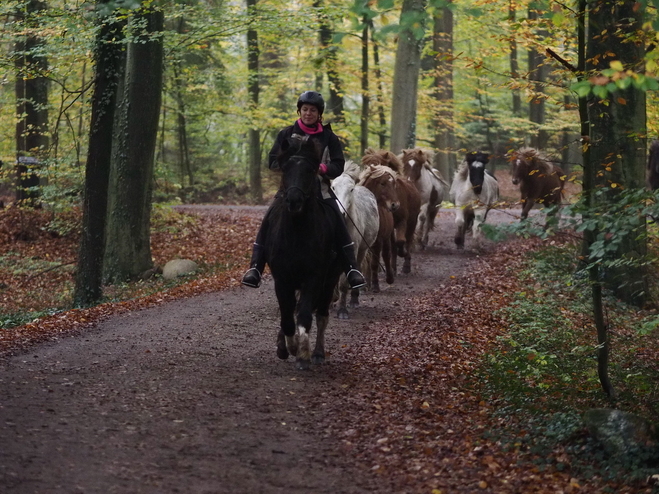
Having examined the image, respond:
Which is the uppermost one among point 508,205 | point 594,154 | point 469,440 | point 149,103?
point 149,103

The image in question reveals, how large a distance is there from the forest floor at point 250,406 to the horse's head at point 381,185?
6.31ft

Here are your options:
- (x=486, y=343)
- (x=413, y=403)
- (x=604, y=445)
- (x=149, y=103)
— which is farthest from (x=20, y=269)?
(x=604, y=445)

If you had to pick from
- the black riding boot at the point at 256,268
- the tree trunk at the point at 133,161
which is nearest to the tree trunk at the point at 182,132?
the tree trunk at the point at 133,161

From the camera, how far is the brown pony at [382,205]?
13.3 meters

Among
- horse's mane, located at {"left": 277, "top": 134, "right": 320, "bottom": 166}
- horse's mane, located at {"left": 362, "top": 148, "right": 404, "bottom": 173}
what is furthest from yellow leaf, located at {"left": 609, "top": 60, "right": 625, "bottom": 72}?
horse's mane, located at {"left": 362, "top": 148, "right": 404, "bottom": 173}

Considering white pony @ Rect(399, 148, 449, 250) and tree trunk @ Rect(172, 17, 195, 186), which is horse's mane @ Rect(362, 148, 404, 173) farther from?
tree trunk @ Rect(172, 17, 195, 186)

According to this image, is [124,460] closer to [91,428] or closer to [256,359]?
[91,428]

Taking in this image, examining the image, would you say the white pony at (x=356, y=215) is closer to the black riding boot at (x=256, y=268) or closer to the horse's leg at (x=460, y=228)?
the black riding boot at (x=256, y=268)

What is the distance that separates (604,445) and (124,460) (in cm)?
363

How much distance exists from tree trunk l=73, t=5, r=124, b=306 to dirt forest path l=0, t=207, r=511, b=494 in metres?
2.63

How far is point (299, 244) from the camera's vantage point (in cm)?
780

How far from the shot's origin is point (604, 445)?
5.67 metres

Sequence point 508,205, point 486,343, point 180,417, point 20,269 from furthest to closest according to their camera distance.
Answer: point 20,269 → point 486,343 → point 508,205 → point 180,417

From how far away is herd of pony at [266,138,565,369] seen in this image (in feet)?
25.1
